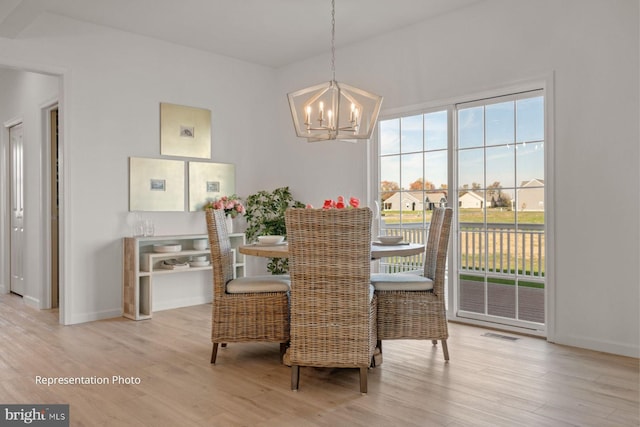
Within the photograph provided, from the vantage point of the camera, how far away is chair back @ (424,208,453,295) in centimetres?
315

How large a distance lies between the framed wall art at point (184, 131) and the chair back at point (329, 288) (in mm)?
2861

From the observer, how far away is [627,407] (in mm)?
2385

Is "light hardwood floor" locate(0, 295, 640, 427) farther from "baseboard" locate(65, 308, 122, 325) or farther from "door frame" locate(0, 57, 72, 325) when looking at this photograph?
"door frame" locate(0, 57, 72, 325)

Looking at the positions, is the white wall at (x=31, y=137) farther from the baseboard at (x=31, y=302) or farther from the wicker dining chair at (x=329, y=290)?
the wicker dining chair at (x=329, y=290)

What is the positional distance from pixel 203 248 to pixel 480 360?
9.67 feet

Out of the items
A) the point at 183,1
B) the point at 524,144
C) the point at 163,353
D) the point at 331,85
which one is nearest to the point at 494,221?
the point at 524,144

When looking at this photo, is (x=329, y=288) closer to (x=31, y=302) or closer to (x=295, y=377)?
(x=295, y=377)

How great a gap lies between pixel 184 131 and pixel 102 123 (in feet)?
2.76

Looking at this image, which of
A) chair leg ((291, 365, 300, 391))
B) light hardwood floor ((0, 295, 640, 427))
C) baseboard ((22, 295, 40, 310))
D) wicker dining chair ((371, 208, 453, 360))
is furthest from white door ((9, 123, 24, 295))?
wicker dining chair ((371, 208, 453, 360))

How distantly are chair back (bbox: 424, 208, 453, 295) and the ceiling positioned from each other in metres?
1.92

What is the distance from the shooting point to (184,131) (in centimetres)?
511

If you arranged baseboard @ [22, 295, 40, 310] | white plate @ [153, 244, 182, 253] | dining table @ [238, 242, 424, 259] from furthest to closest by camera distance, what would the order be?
baseboard @ [22, 295, 40, 310]
white plate @ [153, 244, 182, 253]
dining table @ [238, 242, 424, 259]

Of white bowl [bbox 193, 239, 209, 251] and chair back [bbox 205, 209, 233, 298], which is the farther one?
white bowl [bbox 193, 239, 209, 251]

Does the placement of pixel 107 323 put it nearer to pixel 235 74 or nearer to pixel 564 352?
pixel 235 74
